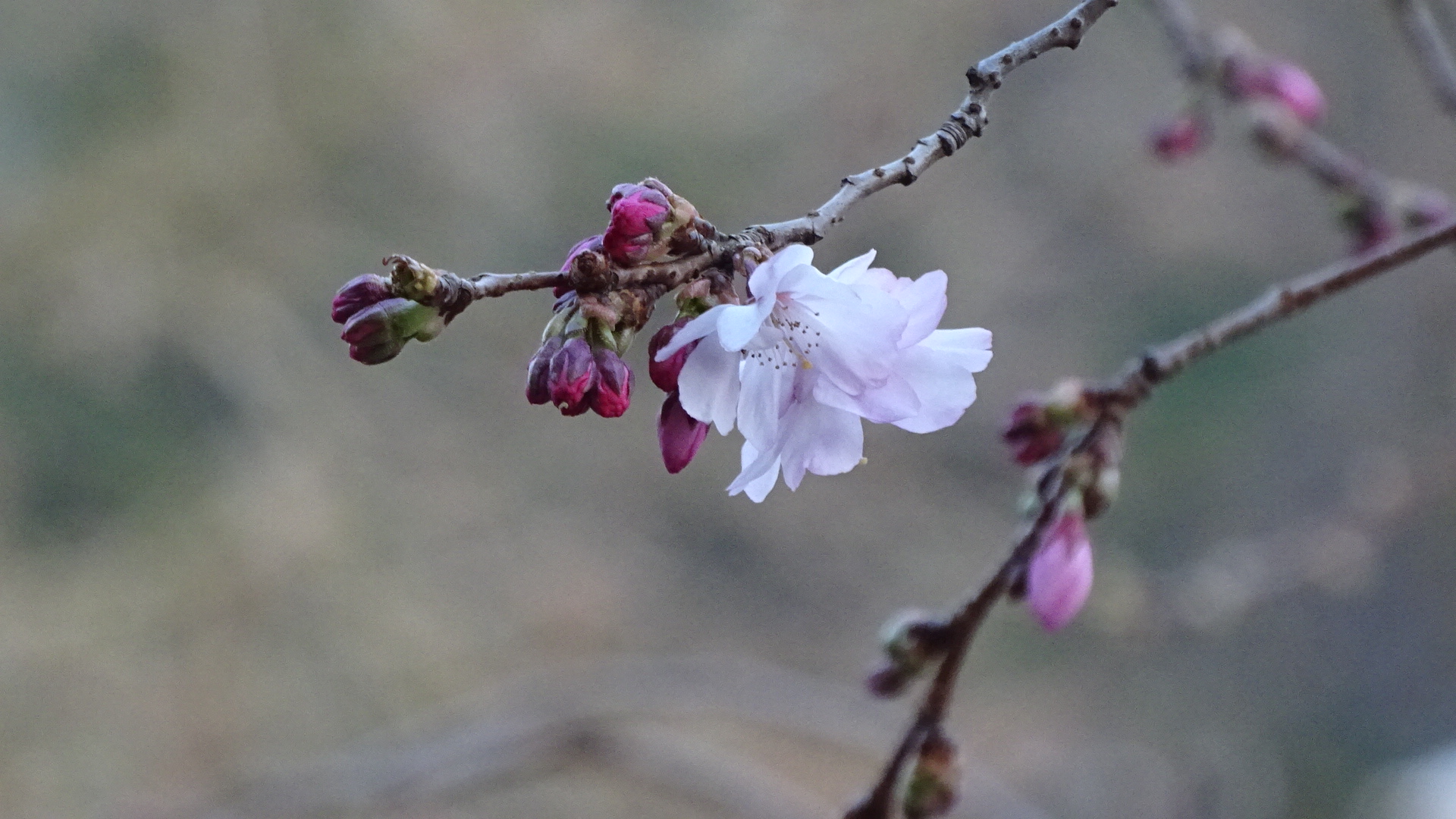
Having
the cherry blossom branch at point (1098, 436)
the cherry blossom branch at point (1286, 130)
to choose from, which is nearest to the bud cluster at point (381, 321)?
the cherry blossom branch at point (1098, 436)

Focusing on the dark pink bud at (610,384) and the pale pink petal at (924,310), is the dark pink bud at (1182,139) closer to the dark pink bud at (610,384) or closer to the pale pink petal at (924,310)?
the pale pink petal at (924,310)

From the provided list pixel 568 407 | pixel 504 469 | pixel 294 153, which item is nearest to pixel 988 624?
pixel 504 469

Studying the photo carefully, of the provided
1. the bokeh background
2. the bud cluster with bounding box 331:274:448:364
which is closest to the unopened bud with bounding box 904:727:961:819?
the bud cluster with bounding box 331:274:448:364

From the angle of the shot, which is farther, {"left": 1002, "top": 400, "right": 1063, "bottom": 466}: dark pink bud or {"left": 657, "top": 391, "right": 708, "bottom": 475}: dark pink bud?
{"left": 1002, "top": 400, "right": 1063, "bottom": 466}: dark pink bud

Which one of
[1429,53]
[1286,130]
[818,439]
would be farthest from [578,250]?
[1286,130]

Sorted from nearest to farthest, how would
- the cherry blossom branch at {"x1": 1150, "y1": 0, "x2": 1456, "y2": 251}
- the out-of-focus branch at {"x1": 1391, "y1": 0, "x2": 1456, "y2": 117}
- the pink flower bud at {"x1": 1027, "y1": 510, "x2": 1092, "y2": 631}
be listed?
the pink flower bud at {"x1": 1027, "y1": 510, "x2": 1092, "y2": 631} → the out-of-focus branch at {"x1": 1391, "y1": 0, "x2": 1456, "y2": 117} → the cherry blossom branch at {"x1": 1150, "y1": 0, "x2": 1456, "y2": 251}

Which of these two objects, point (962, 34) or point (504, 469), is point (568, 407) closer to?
point (504, 469)

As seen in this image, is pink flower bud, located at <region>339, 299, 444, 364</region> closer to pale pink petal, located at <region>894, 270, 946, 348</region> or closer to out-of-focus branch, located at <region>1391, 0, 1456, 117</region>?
pale pink petal, located at <region>894, 270, 946, 348</region>
